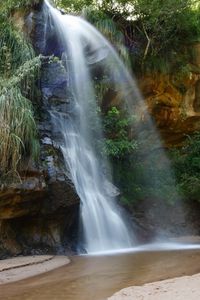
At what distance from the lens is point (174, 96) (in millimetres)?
15578

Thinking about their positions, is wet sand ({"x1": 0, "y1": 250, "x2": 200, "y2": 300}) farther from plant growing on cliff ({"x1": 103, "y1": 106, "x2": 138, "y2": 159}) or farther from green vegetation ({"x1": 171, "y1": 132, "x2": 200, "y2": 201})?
green vegetation ({"x1": 171, "y1": 132, "x2": 200, "y2": 201})

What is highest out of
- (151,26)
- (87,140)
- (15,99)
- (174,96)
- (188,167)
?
(151,26)

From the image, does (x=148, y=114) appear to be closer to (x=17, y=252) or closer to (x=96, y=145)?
(x=96, y=145)

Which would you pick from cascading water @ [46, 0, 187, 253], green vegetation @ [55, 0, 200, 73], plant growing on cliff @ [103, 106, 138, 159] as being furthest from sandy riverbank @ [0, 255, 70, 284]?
green vegetation @ [55, 0, 200, 73]

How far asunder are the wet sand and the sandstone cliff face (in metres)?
7.58

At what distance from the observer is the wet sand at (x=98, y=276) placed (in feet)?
19.3

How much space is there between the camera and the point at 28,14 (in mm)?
12914

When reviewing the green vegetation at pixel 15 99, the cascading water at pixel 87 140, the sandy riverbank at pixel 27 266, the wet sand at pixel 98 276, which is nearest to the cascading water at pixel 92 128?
the cascading water at pixel 87 140

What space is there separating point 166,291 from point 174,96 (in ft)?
35.9

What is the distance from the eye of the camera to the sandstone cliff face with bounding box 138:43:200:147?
15.3m

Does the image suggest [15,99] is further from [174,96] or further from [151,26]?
[174,96]

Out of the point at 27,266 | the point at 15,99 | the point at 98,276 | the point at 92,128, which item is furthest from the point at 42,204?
the point at 92,128

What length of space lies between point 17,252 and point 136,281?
3.91 m

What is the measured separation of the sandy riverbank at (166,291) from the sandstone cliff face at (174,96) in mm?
10133
